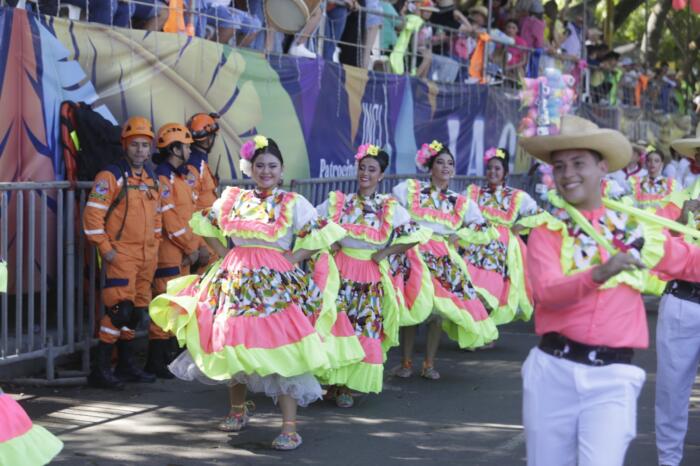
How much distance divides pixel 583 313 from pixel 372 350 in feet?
→ 13.6

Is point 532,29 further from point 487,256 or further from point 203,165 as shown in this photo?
point 203,165

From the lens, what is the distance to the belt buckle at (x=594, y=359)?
4.73 m

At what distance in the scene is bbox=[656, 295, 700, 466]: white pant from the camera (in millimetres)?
6629

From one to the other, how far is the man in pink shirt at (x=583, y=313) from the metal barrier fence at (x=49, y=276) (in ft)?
15.5

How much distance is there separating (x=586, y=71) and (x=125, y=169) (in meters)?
15.1

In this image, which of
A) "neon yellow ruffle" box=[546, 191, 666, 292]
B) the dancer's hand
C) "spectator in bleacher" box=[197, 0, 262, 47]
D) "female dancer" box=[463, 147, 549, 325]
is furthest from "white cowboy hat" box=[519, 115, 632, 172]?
"spectator in bleacher" box=[197, 0, 262, 47]

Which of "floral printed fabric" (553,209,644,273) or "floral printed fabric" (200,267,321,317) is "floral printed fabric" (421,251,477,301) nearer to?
"floral printed fabric" (200,267,321,317)

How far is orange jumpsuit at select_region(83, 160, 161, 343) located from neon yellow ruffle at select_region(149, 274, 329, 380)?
1.34m

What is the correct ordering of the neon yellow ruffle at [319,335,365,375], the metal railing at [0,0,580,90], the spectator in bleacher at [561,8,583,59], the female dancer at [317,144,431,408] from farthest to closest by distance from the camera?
the spectator in bleacher at [561,8,583,59] → the metal railing at [0,0,580,90] → the female dancer at [317,144,431,408] → the neon yellow ruffle at [319,335,365,375]

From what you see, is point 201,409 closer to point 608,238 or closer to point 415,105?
point 608,238

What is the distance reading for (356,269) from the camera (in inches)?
357

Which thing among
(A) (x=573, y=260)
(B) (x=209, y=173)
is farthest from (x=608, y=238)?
(B) (x=209, y=173)

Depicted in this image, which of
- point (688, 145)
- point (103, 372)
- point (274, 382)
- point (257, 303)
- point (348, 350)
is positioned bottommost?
point (103, 372)

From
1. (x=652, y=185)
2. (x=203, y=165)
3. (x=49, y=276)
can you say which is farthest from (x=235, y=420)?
(x=652, y=185)
